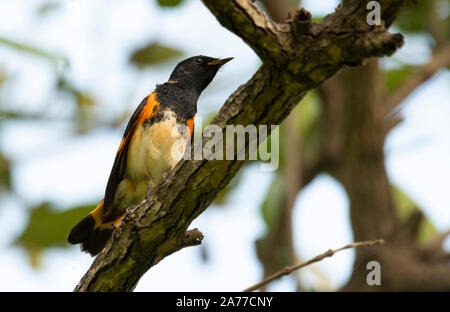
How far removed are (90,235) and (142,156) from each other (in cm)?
76

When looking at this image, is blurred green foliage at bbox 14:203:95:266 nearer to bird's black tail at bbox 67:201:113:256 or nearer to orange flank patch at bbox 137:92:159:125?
bird's black tail at bbox 67:201:113:256

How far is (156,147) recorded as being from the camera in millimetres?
4625

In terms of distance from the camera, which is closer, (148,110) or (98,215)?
(98,215)

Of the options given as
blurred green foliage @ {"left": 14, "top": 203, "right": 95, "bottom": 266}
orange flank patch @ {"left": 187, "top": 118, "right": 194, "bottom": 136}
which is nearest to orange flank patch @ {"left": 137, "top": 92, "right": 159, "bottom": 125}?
orange flank patch @ {"left": 187, "top": 118, "right": 194, "bottom": 136}

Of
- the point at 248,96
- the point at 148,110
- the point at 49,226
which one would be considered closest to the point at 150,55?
the point at 148,110

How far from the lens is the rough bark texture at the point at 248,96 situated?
97.1 inches

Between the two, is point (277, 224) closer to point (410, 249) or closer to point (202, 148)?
point (410, 249)

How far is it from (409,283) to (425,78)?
2.16 m

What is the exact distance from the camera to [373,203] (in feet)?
18.1

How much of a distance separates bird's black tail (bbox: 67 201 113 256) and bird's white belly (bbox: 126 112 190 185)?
22.7 inches

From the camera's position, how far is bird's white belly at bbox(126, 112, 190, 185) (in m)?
4.62

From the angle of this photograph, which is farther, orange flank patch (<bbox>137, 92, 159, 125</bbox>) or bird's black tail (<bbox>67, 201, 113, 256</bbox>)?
orange flank patch (<bbox>137, 92, 159, 125</bbox>)

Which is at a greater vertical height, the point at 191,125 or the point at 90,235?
the point at 191,125

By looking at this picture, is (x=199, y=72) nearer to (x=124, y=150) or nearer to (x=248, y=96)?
(x=124, y=150)
